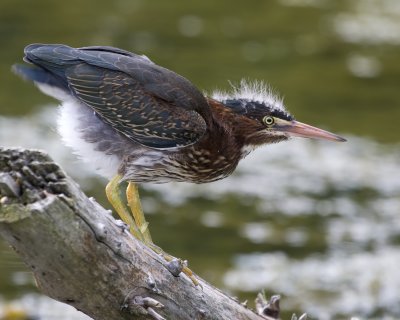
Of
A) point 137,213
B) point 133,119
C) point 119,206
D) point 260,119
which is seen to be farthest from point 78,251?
point 260,119

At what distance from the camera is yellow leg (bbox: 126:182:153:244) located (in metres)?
6.01

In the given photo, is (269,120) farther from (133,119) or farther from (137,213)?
(137,213)

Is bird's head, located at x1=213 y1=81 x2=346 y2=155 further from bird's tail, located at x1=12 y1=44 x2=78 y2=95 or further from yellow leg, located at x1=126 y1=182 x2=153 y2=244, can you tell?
bird's tail, located at x1=12 y1=44 x2=78 y2=95

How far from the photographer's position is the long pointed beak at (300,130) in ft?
20.6

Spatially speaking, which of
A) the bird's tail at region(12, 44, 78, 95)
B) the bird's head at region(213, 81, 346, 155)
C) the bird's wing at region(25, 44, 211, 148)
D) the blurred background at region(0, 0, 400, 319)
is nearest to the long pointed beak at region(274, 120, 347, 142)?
the bird's head at region(213, 81, 346, 155)

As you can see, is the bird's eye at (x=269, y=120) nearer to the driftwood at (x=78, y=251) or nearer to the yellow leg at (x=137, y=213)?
the yellow leg at (x=137, y=213)

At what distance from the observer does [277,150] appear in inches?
478

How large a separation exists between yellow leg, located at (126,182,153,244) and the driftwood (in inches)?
37.9

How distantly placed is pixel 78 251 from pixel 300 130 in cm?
239

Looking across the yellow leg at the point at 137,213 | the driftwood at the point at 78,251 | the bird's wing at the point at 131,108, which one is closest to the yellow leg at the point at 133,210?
the yellow leg at the point at 137,213

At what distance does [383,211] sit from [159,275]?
615 cm

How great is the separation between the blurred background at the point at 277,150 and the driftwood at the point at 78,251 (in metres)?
2.16

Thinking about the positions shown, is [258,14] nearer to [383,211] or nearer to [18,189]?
[383,211]

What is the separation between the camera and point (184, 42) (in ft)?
48.8
